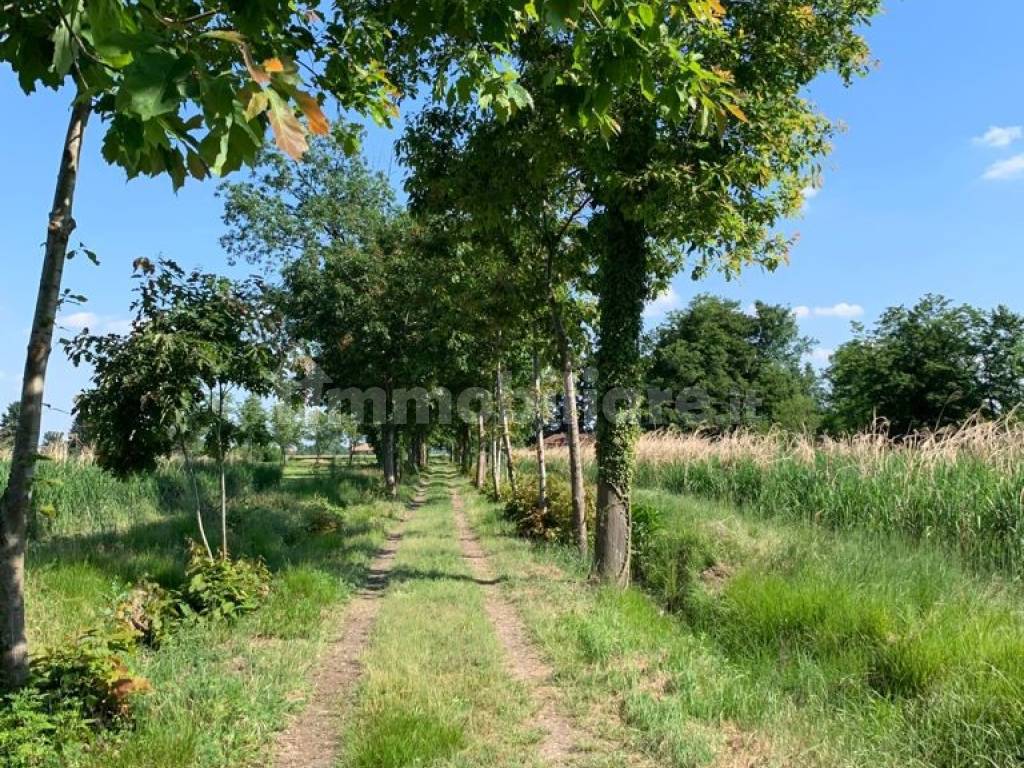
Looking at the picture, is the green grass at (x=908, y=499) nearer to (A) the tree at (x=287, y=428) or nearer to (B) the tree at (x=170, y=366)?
(B) the tree at (x=170, y=366)

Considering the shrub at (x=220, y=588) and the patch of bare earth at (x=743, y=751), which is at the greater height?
the shrub at (x=220, y=588)

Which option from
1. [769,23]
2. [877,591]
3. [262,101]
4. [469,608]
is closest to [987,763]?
[877,591]

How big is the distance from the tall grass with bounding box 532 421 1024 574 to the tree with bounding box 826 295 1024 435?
22.8 m

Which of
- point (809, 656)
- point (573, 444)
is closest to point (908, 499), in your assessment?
point (573, 444)

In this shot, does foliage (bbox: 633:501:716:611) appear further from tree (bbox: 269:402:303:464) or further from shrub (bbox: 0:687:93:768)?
tree (bbox: 269:402:303:464)

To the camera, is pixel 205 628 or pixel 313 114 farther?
pixel 205 628

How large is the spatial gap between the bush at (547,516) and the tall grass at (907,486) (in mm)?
3360

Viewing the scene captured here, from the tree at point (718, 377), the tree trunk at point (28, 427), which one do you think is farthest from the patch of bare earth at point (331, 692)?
the tree at point (718, 377)

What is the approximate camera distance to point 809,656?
19.2ft

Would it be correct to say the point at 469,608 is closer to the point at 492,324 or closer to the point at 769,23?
the point at 492,324

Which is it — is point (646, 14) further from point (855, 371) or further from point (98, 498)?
point (855, 371)

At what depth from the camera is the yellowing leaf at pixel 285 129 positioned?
1823 millimetres

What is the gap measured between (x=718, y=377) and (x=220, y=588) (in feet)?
190

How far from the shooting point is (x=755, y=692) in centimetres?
516
